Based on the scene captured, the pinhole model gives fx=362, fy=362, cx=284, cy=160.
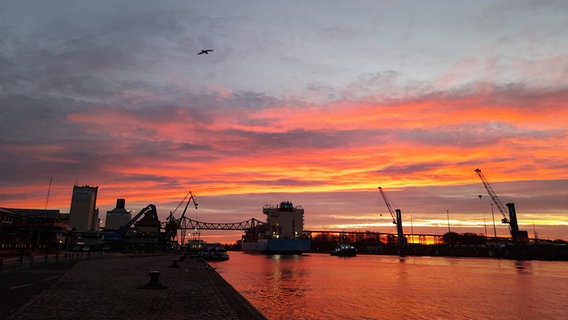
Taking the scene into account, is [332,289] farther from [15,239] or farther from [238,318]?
[15,239]

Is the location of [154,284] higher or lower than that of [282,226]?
lower

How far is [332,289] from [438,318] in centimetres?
1766

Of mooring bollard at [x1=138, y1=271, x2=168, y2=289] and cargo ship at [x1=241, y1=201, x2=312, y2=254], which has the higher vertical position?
cargo ship at [x1=241, y1=201, x2=312, y2=254]

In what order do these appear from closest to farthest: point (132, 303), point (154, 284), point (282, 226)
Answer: point (132, 303) → point (154, 284) → point (282, 226)

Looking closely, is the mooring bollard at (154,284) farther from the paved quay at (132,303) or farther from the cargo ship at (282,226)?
the cargo ship at (282,226)

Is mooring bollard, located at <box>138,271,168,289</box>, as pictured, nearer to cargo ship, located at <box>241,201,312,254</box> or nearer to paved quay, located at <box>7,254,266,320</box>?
paved quay, located at <box>7,254,266,320</box>

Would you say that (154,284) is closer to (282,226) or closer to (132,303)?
(132,303)

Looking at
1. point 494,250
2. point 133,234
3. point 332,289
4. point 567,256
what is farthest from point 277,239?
point 332,289

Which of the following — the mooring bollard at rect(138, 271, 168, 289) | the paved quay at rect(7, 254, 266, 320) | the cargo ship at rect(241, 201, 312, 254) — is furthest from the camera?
the cargo ship at rect(241, 201, 312, 254)

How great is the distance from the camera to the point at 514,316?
87.8 ft

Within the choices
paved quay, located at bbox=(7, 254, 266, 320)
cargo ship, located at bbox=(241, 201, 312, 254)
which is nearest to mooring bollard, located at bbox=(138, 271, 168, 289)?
paved quay, located at bbox=(7, 254, 266, 320)

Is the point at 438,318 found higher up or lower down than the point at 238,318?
lower down

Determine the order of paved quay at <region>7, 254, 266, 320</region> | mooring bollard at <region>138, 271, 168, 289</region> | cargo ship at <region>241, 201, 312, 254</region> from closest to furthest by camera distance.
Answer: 1. paved quay at <region>7, 254, 266, 320</region>
2. mooring bollard at <region>138, 271, 168, 289</region>
3. cargo ship at <region>241, 201, 312, 254</region>

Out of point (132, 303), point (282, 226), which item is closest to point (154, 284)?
point (132, 303)
